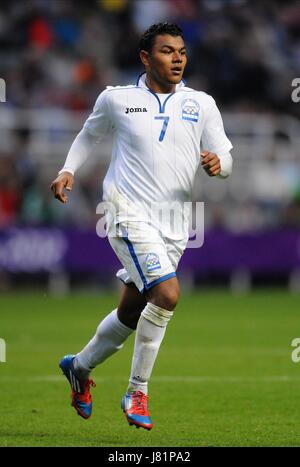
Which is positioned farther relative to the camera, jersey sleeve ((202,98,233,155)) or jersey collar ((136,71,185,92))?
jersey collar ((136,71,185,92))

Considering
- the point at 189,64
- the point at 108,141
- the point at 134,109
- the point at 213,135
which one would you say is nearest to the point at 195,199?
the point at 108,141

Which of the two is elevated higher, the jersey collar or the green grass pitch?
the jersey collar

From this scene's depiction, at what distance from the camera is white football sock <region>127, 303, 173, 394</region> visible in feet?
23.2

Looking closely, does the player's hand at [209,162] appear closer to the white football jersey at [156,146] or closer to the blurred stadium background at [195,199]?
the white football jersey at [156,146]

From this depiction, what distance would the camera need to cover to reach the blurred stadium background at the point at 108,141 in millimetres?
20906

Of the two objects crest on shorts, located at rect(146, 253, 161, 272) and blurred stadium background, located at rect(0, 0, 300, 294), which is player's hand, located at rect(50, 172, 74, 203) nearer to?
crest on shorts, located at rect(146, 253, 161, 272)

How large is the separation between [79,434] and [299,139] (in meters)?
16.5

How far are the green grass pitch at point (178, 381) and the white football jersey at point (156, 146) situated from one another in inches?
54.6

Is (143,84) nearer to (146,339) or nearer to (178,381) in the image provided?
(146,339)

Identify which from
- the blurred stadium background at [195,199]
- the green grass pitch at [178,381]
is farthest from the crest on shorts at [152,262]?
the blurred stadium background at [195,199]

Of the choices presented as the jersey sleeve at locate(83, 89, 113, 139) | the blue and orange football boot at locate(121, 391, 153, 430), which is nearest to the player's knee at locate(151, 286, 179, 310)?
the blue and orange football boot at locate(121, 391, 153, 430)


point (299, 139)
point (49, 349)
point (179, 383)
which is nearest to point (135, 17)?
point (299, 139)

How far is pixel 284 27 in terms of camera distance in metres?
25.2

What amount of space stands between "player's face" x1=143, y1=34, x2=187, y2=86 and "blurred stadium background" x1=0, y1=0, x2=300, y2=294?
43.1ft
